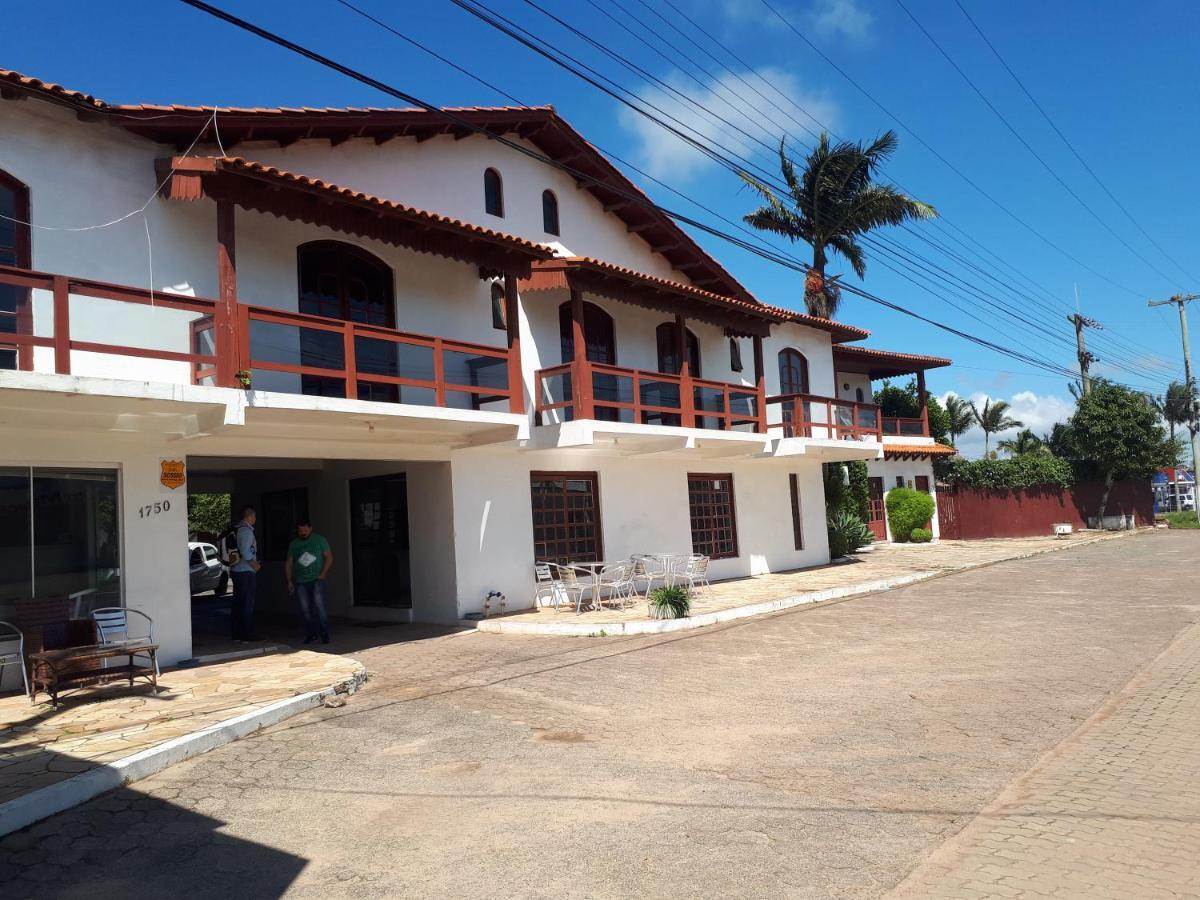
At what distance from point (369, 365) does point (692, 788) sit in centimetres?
848

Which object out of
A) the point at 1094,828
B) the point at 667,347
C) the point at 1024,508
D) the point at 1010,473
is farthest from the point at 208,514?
the point at 1024,508

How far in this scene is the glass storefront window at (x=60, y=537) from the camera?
9.19 metres

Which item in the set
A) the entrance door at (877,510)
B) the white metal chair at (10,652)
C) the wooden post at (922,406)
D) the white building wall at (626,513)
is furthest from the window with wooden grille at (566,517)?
the wooden post at (922,406)

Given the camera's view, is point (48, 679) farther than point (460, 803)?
Yes

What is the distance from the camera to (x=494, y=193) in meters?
15.8

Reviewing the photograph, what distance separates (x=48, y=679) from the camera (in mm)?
7836

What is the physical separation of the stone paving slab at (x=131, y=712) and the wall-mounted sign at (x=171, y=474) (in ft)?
7.01

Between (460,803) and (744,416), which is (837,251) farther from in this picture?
(460,803)

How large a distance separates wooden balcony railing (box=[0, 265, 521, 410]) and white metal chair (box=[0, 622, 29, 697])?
267 centimetres

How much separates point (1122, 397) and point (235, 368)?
34.9 metres

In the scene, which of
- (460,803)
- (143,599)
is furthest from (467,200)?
(460,803)

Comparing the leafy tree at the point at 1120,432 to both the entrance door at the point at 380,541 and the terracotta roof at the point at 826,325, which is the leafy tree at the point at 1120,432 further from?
the entrance door at the point at 380,541

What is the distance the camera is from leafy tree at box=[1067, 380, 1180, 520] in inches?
1359

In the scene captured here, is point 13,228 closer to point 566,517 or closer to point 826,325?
point 566,517
